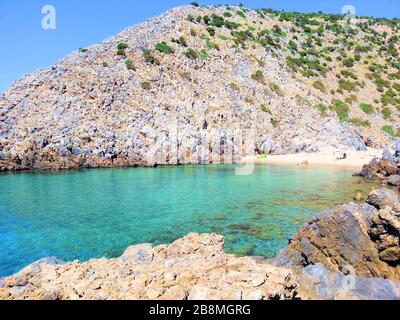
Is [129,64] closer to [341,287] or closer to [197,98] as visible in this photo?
[197,98]

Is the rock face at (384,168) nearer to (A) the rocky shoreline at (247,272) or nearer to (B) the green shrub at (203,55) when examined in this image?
(A) the rocky shoreline at (247,272)

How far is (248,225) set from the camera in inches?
651

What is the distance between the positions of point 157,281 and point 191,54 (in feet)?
194

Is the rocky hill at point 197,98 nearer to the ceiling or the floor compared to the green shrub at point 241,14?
nearer to the floor

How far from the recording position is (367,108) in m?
62.2

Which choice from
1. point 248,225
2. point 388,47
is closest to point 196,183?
point 248,225

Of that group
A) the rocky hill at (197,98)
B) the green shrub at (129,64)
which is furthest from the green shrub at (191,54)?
the green shrub at (129,64)

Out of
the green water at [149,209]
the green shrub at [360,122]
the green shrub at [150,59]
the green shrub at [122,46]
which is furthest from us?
the green shrub at [360,122]

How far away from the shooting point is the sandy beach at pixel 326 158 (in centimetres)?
4406

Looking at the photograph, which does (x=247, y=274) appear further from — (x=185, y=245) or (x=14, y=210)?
(x=14, y=210)

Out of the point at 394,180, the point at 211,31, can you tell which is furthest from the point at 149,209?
the point at 211,31

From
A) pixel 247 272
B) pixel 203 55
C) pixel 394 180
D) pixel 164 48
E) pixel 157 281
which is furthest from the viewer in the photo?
pixel 203 55

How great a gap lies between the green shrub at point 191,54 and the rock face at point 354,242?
53578 millimetres

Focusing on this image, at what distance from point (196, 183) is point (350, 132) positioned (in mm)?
35429
